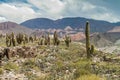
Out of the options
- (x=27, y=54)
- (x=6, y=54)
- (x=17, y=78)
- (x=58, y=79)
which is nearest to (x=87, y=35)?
(x=17, y=78)

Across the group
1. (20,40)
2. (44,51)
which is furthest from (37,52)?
(20,40)

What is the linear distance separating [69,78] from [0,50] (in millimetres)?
49702

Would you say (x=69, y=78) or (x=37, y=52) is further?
(x=37, y=52)

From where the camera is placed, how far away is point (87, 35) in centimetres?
3612

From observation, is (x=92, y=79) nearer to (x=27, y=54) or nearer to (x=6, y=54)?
(x=6, y=54)

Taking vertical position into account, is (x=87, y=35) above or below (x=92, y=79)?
above

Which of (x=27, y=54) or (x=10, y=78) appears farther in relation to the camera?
(x=27, y=54)

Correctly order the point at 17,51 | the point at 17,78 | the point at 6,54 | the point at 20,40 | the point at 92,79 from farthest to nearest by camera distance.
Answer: the point at 20,40, the point at 17,51, the point at 6,54, the point at 17,78, the point at 92,79

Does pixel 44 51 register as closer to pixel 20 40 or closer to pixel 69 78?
pixel 20 40

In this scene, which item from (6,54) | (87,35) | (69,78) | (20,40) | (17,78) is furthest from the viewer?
(20,40)

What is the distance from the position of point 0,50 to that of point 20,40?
25.3 m

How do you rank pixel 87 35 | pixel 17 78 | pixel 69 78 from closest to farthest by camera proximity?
pixel 69 78, pixel 17 78, pixel 87 35

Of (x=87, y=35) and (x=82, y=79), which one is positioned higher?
(x=87, y=35)

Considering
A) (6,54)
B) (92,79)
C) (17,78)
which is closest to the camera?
(92,79)
